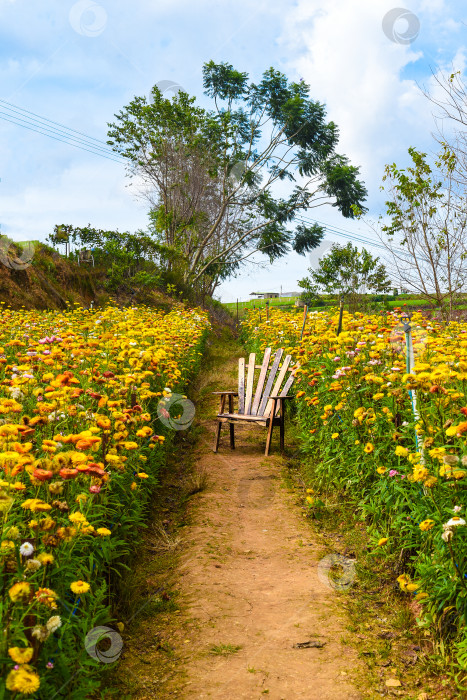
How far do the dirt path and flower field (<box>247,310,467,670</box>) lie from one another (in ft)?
1.47

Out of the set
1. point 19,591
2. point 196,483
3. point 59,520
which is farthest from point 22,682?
point 196,483

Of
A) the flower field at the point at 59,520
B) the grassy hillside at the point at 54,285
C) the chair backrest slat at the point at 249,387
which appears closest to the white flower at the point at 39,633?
the flower field at the point at 59,520

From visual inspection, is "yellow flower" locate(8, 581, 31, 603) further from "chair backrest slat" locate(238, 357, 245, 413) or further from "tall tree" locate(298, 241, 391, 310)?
"tall tree" locate(298, 241, 391, 310)

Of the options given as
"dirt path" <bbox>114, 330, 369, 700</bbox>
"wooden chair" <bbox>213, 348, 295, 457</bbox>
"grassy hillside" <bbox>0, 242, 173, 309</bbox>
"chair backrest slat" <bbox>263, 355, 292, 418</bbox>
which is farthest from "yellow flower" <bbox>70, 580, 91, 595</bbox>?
"grassy hillside" <bbox>0, 242, 173, 309</bbox>

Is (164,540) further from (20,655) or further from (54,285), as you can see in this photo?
(54,285)

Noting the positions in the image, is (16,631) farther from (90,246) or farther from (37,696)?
(90,246)

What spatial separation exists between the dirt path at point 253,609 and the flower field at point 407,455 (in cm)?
45

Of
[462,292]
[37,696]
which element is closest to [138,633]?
[37,696]

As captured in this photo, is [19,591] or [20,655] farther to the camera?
[19,591]

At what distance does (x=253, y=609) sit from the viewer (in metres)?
3.00

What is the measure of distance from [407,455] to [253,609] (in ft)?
4.06

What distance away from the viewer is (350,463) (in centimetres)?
392

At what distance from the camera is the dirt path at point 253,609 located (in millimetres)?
2391

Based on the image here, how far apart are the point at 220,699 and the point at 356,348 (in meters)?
2.74
